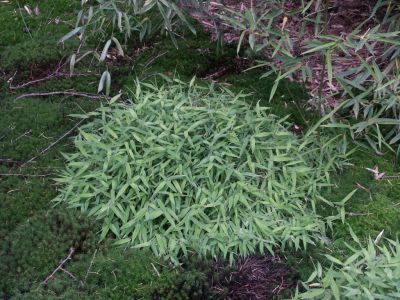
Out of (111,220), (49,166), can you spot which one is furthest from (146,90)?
(111,220)

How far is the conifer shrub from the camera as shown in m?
2.71

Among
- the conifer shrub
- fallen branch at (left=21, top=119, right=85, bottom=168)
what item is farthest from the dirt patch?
fallen branch at (left=21, top=119, right=85, bottom=168)

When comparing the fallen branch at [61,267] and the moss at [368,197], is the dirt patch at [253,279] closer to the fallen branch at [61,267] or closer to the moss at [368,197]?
the moss at [368,197]

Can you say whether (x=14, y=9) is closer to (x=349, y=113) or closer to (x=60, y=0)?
(x=60, y=0)

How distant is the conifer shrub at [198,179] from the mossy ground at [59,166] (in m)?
0.10

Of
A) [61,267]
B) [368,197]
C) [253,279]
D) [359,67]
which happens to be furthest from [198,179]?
[359,67]

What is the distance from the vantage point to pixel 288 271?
2.66m

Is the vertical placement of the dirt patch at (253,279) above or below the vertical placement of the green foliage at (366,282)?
below

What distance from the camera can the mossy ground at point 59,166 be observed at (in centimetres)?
256

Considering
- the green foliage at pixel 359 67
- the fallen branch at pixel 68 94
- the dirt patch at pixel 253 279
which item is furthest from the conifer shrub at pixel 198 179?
the fallen branch at pixel 68 94

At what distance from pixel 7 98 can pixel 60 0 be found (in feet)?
3.73

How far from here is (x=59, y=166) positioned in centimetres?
310

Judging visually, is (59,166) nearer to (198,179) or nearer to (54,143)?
(54,143)

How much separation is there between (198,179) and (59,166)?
29.0 inches
